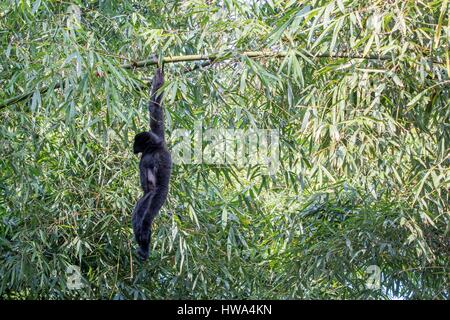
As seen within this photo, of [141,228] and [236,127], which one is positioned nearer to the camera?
[141,228]

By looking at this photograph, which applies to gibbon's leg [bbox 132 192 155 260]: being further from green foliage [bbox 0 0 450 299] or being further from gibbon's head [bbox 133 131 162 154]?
green foliage [bbox 0 0 450 299]

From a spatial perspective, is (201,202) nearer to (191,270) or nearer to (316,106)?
(191,270)

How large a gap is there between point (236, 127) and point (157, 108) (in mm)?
616

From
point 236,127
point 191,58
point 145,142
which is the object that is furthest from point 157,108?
point 236,127

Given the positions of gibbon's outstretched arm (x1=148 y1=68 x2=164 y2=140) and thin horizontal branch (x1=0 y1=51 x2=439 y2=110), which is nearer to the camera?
thin horizontal branch (x1=0 y1=51 x2=439 y2=110)

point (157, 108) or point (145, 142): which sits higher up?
point (157, 108)

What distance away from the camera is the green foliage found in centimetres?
403

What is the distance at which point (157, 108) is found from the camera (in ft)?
13.9

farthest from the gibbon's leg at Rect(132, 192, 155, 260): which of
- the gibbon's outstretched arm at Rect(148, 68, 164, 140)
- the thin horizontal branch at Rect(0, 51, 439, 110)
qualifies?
the thin horizontal branch at Rect(0, 51, 439, 110)

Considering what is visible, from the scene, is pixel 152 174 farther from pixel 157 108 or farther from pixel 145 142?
pixel 157 108

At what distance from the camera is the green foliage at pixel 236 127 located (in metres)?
4.03

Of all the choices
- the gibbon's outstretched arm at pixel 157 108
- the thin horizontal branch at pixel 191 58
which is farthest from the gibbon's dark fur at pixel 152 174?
the thin horizontal branch at pixel 191 58

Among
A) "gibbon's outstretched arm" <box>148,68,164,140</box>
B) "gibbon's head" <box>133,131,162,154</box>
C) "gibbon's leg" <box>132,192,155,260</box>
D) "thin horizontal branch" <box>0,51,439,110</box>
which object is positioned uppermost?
"thin horizontal branch" <box>0,51,439,110</box>
